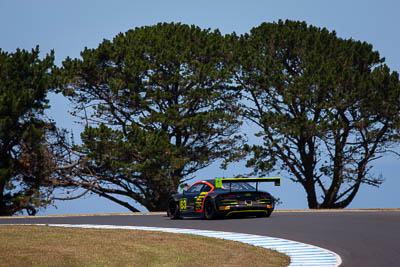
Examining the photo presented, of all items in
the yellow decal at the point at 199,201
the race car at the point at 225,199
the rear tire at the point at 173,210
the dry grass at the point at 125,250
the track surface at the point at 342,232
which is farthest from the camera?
the rear tire at the point at 173,210

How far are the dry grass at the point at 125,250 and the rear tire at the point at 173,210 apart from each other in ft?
20.6

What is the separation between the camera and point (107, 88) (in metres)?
40.1

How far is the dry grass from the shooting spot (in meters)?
10.9

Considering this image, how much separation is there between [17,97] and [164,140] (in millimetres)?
8461

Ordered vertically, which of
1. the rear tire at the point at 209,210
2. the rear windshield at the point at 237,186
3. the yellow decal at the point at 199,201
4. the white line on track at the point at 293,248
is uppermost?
the rear windshield at the point at 237,186

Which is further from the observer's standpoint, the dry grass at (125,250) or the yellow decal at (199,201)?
the yellow decal at (199,201)

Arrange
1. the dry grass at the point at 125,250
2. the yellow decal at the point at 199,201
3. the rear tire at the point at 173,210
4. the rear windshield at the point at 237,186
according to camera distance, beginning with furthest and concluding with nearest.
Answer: the rear tire at the point at 173,210 → the yellow decal at the point at 199,201 → the rear windshield at the point at 237,186 → the dry grass at the point at 125,250

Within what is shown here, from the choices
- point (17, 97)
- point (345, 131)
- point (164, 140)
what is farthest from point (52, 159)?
point (345, 131)

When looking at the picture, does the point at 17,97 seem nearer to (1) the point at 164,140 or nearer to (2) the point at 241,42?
(1) the point at 164,140

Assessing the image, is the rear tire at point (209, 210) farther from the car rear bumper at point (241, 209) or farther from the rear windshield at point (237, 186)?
the rear windshield at point (237, 186)

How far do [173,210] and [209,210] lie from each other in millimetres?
2009

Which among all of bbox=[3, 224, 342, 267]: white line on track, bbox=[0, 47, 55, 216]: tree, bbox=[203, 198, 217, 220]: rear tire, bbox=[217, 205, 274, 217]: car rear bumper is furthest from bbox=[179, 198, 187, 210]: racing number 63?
bbox=[0, 47, 55, 216]: tree

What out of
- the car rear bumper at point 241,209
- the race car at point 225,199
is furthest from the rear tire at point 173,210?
the car rear bumper at point 241,209

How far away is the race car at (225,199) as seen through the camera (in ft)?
64.0
